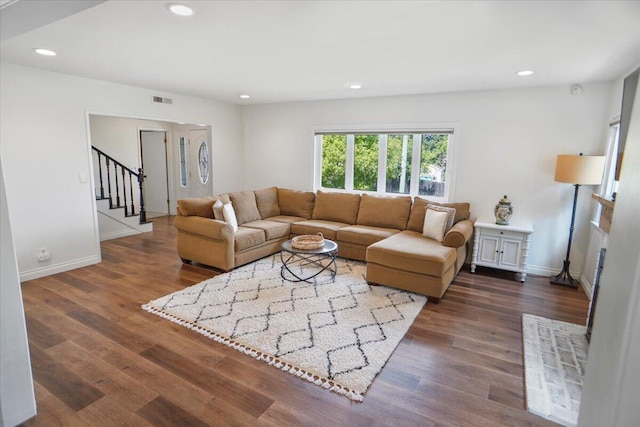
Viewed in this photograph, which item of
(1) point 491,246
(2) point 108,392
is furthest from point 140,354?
(1) point 491,246

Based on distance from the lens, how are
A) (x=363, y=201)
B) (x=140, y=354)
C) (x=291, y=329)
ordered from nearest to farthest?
(x=140, y=354) → (x=291, y=329) → (x=363, y=201)

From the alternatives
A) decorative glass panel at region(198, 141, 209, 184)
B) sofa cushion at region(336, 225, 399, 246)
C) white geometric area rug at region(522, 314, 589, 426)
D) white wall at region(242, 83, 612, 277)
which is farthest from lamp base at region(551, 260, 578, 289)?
decorative glass panel at region(198, 141, 209, 184)

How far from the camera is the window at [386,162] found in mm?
4898

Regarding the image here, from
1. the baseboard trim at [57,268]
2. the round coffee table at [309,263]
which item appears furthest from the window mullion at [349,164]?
the baseboard trim at [57,268]

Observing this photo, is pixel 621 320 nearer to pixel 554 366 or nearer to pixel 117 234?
pixel 554 366

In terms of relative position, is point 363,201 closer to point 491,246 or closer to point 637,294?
point 491,246

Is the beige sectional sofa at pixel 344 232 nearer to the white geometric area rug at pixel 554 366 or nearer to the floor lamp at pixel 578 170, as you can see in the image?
the white geometric area rug at pixel 554 366

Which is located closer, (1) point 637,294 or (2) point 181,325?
(1) point 637,294

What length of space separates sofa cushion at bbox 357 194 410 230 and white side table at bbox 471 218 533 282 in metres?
0.96

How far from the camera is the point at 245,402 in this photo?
2.00m

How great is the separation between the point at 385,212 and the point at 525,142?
1.99m

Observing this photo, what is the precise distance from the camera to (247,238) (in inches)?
169

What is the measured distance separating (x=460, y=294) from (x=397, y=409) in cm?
201

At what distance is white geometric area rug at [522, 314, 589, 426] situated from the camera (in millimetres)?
1990
